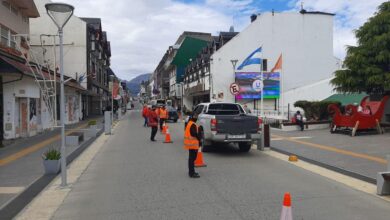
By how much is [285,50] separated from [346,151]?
33.0 metres

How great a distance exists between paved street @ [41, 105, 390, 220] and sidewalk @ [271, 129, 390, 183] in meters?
1.07

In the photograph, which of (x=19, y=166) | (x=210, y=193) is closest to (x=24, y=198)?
(x=210, y=193)

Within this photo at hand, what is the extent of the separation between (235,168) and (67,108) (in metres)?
24.3

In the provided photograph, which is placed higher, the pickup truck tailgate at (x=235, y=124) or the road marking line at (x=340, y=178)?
the pickup truck tailgate at (x=235, y=124)

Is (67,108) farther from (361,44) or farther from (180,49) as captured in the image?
(180,49)

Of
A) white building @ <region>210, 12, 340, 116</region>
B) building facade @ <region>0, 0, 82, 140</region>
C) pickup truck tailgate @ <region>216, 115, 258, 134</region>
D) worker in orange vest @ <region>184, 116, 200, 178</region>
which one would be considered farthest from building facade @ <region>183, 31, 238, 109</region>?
worker in orange vest @ <region>184, 116, 200, 178</region>

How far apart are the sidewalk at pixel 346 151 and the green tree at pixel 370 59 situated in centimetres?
392

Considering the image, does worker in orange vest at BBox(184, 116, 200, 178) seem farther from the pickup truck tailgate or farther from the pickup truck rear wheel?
the pickup truck rear wheel

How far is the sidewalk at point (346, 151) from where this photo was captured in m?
10.2

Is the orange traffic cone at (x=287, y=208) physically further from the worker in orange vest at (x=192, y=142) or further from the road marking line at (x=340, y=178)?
the worker in orange vest at (x=192, y=142)

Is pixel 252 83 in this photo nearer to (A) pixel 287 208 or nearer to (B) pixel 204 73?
(B) pixel 204 73

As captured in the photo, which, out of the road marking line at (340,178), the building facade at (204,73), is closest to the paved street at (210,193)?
the road marking line at (340,178)

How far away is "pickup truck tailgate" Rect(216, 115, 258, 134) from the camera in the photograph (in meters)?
13.3

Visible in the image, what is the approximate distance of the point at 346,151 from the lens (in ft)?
44.5
